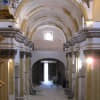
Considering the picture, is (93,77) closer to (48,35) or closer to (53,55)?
(53,55)

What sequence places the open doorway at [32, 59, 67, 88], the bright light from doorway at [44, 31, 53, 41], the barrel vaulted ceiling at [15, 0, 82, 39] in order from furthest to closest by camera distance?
the open doorway at [32, 59, 67, 88] < the bright light from doorway at [44, 31, 53, 41] < the barrel vaulted ceiling at [15, 0, 82, 39]

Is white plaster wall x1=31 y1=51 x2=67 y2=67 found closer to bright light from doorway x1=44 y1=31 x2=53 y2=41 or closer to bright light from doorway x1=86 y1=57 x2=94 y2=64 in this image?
bright light from doorway x1=44 y1=31 x2=53 y2=41

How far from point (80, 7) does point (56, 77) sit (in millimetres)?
18408

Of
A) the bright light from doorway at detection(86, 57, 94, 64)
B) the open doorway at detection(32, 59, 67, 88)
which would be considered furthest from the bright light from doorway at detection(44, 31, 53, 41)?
the bright light from doorway at detection(86, 57, 94, 64)

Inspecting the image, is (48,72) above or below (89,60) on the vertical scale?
below

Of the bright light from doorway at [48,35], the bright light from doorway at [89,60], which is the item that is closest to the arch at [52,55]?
the bright light from doorway at [48,35]

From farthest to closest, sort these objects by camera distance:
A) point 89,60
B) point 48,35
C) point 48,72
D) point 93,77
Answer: point 48,72, point 48,35, point 89,60, point 93,77

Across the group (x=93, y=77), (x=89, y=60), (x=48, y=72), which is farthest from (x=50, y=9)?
(x=48, y=72)

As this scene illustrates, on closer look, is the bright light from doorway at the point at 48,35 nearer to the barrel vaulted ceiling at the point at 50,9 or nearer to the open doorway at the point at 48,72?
the open doorway at the point at 48,72

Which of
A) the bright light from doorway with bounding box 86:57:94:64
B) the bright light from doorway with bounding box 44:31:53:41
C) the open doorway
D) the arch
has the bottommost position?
the open doorway

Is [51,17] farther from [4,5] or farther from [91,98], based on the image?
[4,5]

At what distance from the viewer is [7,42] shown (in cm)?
1510

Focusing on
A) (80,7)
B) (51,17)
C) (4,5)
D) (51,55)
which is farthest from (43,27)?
(4,5)

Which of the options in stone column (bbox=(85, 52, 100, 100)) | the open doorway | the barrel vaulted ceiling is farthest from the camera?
the open doorway
